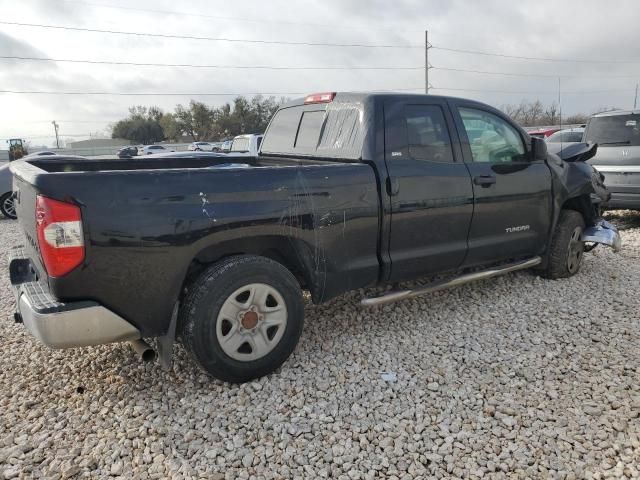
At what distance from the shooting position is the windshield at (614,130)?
7.94 m

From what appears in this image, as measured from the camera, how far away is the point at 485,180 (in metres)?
4.21

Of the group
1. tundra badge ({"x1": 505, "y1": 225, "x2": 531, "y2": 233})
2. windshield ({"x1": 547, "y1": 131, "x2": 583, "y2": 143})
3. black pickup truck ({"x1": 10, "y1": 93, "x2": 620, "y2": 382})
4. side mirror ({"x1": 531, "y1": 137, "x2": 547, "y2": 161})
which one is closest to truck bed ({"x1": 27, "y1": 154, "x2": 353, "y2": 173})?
black pickup truck ({"x1": 10, "y1": 93, "x2": 620, "y2": 382})

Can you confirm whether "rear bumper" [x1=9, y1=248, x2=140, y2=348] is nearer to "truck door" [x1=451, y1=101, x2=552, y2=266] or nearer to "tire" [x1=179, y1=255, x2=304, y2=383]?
"tire" [x1=179, y1=255, x2=304, y2=383]

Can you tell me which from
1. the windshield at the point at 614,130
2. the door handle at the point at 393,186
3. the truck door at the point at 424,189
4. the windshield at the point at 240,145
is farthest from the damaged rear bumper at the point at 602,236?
the windshield at the point at 240,145

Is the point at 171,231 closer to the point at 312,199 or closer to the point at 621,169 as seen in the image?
the point at 312,199

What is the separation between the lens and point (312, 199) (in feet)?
10.7

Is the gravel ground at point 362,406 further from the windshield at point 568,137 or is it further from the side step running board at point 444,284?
the windshield at point 568,137

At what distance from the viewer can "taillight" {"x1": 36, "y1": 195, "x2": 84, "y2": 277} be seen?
8.26 ft

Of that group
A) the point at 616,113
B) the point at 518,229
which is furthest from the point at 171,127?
→ the point at 518,229

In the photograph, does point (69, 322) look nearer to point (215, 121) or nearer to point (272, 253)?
point (272, 253)

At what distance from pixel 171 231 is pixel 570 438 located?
2.49m

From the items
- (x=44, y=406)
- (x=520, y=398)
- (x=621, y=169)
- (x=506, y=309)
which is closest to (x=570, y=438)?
(x=520, y=398)

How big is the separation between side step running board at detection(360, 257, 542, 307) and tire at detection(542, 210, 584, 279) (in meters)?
0.28

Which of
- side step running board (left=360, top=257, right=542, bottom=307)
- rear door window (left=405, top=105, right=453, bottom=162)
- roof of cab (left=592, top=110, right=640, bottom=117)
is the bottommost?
side step running board (left=360, top=257, right=542, bottom=307)
